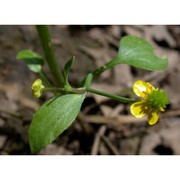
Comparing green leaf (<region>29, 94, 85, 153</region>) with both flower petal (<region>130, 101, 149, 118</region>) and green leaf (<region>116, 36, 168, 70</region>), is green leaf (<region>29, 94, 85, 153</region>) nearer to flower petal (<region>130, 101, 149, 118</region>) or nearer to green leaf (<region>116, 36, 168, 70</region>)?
flower petal (<region>130, 101, 149, 118</region>)

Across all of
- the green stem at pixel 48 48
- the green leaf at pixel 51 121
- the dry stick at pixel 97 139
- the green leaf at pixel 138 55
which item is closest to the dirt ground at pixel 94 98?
the dry stick at pixel 97 139

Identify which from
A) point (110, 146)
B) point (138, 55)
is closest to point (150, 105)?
point (138, 55)

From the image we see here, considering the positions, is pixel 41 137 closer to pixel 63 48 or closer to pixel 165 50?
pixel 63 48

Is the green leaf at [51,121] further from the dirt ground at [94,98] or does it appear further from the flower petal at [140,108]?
the dirt ground at [94,98]

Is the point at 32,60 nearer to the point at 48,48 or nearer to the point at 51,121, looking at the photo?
the point at 48,48

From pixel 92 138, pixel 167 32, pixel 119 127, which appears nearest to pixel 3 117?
pixel 92 138
